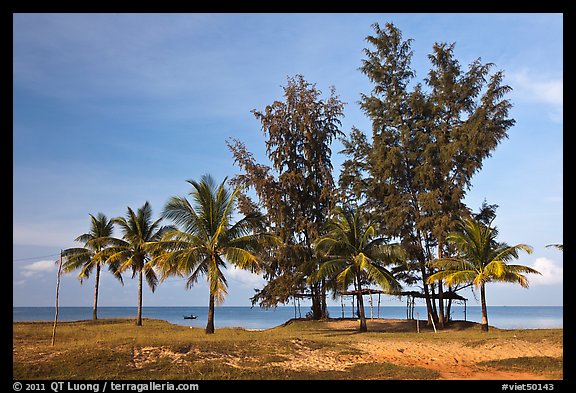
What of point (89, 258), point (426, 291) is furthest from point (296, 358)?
point (89, 258)

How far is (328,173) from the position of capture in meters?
34.2

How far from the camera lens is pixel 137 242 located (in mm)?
35031

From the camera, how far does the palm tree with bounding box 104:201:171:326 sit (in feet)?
114

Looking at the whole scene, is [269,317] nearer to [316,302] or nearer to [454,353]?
[316,302]

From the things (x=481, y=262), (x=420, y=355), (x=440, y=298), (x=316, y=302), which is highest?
(x=481, y=262)

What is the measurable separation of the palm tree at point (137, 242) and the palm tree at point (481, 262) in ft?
61.6

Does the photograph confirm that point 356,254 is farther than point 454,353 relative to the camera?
Yes

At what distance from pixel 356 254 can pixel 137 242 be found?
618 inches

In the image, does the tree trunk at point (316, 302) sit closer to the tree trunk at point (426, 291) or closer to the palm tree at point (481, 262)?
the tree trunk at point (426, 291)

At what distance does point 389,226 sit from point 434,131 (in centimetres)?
611

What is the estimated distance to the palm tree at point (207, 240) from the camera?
80.5 ft
